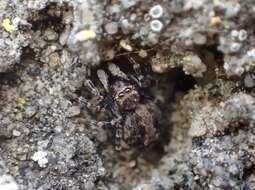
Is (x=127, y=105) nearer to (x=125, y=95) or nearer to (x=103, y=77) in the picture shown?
(x=125, y=95)

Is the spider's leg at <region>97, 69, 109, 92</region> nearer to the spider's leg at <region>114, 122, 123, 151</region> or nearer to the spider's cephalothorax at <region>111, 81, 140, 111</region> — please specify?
the spider's cephalothorax at <region>111, 81, 140, 111</region>

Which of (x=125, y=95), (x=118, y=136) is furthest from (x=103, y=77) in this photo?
(x=118, y=136)

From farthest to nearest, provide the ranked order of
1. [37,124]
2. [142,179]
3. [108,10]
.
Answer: [142,179], [37,124], [108,10]

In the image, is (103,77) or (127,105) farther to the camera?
(127,105)

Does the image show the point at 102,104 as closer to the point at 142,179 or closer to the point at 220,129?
the point at 142,179

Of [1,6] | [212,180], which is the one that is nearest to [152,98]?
[212,180]

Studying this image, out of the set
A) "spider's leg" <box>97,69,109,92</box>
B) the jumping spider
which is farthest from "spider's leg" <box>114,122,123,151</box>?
"spider's leg" <box>97,69,109,92</box>

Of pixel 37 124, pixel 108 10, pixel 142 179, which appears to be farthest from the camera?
pixel 142 179

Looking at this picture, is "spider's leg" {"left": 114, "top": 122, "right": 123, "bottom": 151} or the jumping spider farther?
"spider's leg" {"left": 114, "top": 122, "right": 123, "bottom": 151}
